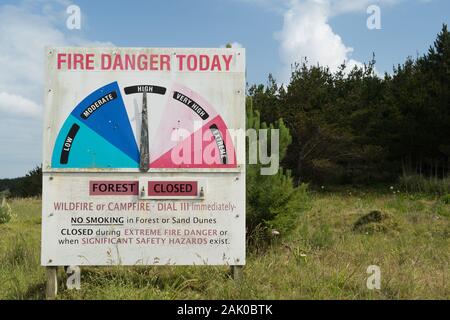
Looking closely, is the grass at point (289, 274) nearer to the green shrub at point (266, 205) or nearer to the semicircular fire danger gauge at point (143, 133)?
the green shrub at point (266, 205)

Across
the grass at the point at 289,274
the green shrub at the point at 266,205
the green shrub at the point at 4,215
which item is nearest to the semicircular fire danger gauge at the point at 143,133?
the grass at the point at 289,274

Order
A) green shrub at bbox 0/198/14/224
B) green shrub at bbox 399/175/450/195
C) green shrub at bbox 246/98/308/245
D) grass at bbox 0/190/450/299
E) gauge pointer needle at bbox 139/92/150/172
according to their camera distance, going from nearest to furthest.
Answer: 1. grass at bbox 0/190/450/299
2. gauge pointer needle at bbox 139/92/150/172
3. green shrub at bbox 246/98/308/245
4. green shrub at bbox 0/198/14/224
5. green shrub at bbox 399/175/450/195

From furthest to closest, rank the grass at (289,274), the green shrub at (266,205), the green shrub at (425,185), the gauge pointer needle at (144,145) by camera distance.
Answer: the green shrub at (425,185) < the green shrub at (266,205) < the gauge pointer needle at (144,145) < the grass at (289,274)

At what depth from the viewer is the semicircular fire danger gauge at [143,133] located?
4.55 meters

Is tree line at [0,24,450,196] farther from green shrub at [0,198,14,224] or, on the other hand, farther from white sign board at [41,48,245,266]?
white sign board at [41,48,245,266]

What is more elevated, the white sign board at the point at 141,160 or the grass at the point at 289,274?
the white sign board at the point at 141,160

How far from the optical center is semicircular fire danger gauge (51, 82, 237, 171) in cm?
455

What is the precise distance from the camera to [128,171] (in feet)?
14.8

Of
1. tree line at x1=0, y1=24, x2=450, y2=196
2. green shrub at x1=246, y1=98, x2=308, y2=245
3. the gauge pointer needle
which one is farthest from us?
tree line at x1=0, y1=24, x2=450, y2=196

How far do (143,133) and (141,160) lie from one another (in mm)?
252

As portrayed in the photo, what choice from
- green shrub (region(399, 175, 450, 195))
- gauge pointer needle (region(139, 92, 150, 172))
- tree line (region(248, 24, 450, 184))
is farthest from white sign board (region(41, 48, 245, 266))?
tree line (region(248, 24, 450, 184))

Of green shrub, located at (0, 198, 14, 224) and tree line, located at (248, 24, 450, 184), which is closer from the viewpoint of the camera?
green shrub, located at (0, 198, 14, 224)
